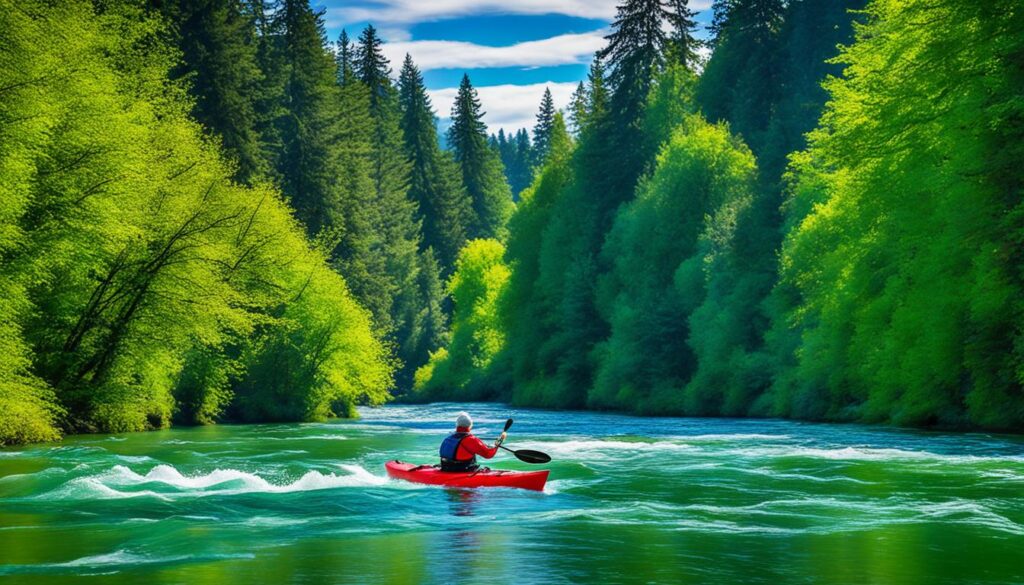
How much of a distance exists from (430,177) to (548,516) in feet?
293

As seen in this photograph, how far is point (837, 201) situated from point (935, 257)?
9250 mm

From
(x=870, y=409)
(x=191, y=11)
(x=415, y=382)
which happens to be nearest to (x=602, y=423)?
Result: (x=870, y=409)

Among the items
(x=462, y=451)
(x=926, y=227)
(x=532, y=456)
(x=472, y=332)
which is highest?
(x=926, y=227)

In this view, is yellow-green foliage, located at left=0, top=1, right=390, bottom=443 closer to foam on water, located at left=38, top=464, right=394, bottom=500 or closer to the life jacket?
foam on water, located at left=38, top=464, right=394, bottom=500

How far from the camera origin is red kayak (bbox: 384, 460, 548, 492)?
20734 mm

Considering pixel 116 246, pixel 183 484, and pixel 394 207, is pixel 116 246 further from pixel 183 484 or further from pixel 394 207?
pixel 394 207

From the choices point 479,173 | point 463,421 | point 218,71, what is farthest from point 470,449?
point 479,173

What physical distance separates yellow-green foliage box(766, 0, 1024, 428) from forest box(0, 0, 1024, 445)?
91 millimetres

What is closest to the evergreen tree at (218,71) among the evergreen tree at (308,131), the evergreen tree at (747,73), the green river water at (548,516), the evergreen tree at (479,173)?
the evergreen tree at (308,131)

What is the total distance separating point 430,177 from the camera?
105 m

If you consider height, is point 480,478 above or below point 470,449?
below

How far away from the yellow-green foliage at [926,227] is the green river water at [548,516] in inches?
103

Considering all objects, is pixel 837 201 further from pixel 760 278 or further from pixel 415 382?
pixel 415 382

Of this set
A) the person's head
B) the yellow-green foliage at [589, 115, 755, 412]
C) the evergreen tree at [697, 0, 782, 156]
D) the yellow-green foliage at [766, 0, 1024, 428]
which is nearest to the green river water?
the person's head
